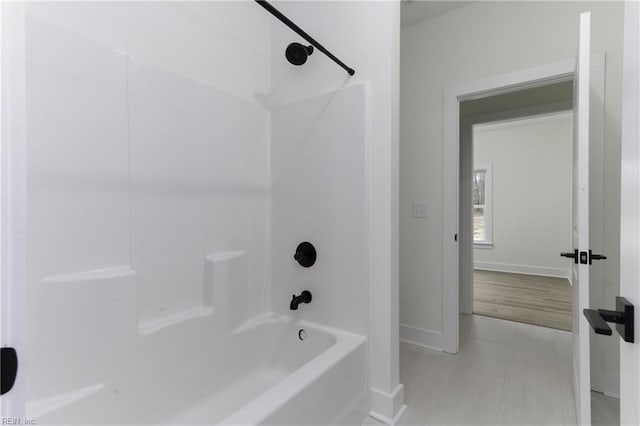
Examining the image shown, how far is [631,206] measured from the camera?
1.89 ft

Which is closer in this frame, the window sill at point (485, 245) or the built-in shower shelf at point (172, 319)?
the built-in shower shelf at point (172, 319)

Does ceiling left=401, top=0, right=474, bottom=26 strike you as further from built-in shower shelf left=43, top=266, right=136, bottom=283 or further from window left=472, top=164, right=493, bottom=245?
window left=472, top=164, right=493, bottom=245

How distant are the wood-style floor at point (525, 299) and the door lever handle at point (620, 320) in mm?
2885

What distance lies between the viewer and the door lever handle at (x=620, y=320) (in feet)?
1.82

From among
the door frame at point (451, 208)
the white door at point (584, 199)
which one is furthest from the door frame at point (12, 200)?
the door frame at point (451, 208)

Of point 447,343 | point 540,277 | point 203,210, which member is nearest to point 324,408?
point 203,210

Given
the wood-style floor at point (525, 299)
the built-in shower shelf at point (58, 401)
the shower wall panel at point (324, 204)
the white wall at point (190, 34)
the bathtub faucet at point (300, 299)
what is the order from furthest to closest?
the wood-style floor at point (525, 299) → the bathtub faucet at point (300, 299) → the shower wall panel at point (324, 204) → the white wall at point (190, 34) → the built-in shower shelf at point (58, 401)

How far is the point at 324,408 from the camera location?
1.26 metres

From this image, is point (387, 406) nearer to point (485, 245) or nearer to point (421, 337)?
point (421, 337)

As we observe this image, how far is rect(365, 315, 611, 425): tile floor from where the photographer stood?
1596 millimetres

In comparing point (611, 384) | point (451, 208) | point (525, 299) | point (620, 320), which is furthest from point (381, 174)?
point (525, 299)

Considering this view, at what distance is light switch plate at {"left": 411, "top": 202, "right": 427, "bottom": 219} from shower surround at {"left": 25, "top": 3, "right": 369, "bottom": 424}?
1038 mm

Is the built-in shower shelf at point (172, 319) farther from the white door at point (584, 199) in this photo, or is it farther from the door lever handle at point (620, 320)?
the white door at point (584, 199)

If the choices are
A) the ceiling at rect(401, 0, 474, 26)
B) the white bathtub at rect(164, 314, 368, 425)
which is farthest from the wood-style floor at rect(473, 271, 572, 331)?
the ceiling at rect(401, 0, 474, 26)
